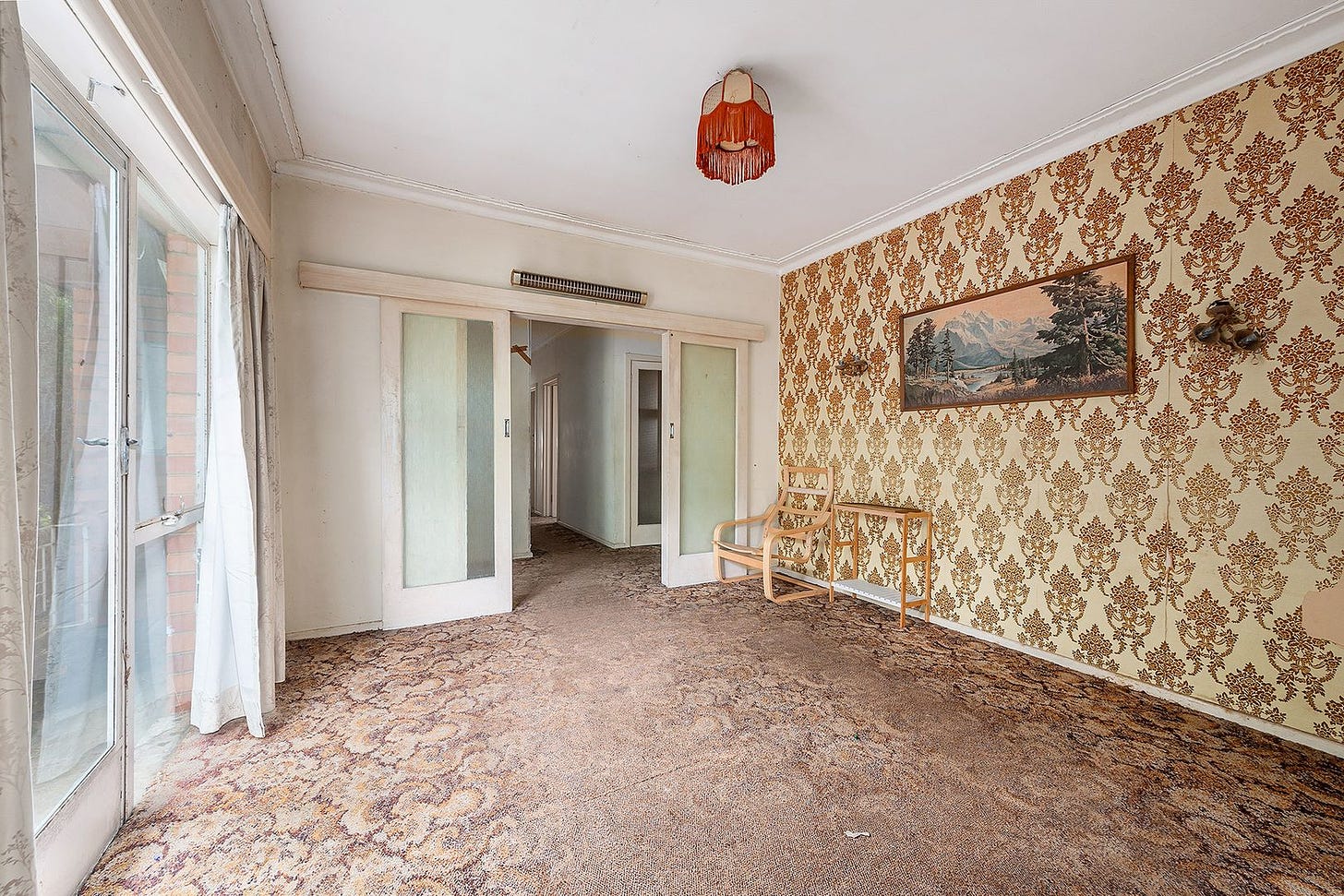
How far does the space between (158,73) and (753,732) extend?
110 inches

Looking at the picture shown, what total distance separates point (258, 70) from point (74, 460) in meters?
1.84

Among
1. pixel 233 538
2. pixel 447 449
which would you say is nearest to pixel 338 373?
pixel 447 449

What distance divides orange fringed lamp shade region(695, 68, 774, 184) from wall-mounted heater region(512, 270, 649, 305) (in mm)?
1659

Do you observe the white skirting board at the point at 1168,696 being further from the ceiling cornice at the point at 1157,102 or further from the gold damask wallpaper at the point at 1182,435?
the ceiling cornice at the point at 1157,102

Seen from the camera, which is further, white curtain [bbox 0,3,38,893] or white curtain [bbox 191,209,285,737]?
white curtain [bbox 191,209,285,737]

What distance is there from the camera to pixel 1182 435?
247 cm

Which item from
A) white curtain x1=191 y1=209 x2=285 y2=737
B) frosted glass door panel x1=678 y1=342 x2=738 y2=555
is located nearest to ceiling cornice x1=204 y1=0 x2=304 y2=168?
white curtain x1=191 y1=209 x2=285 y2=737

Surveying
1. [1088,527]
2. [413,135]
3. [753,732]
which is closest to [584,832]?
[753,732]

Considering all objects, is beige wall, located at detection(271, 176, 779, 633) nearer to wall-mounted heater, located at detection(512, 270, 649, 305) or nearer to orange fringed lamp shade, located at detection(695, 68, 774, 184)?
wall-mounted heater, located at detection(512, 270, 649, 305)

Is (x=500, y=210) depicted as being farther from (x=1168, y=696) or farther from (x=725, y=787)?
(x=1168, y=696)

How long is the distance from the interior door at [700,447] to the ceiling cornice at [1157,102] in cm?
164

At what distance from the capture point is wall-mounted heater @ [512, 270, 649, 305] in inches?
147

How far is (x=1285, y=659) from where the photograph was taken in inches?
85.7

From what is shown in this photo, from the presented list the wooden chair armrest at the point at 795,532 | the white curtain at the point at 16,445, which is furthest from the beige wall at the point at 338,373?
the wooden chair armrest at the point at 795,532
